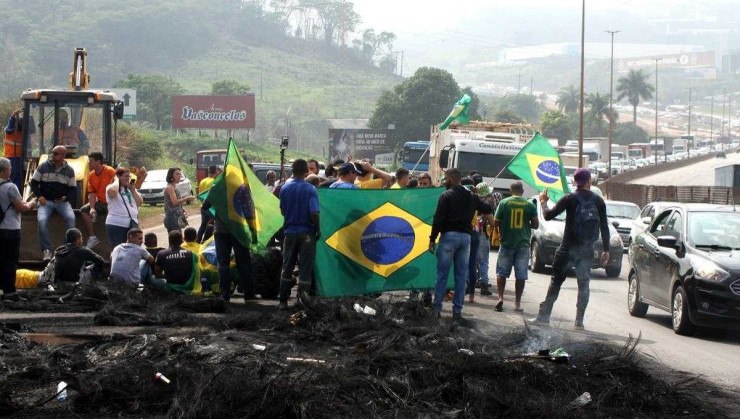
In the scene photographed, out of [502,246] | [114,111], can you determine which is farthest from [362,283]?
[114,111]

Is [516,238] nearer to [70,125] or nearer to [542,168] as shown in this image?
[542,168]

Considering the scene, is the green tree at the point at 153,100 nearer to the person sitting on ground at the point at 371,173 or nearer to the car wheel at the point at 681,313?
the person sitting on ground at the point at 371,173

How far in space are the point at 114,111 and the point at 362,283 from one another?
8.32 metres

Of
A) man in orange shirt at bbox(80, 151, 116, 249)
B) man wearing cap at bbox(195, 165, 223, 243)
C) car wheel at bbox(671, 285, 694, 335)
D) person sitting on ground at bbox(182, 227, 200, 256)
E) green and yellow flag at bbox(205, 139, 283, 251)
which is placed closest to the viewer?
car wheel at bbox(671, 285, 694, 335)

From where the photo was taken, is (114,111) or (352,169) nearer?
(352,169)

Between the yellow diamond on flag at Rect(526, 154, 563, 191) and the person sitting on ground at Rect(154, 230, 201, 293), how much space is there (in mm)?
5680

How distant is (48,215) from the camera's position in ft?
54.4

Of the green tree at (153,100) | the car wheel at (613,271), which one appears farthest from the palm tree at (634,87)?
the car wheel at (613,271)

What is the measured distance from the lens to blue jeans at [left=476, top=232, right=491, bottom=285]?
54.9 feet

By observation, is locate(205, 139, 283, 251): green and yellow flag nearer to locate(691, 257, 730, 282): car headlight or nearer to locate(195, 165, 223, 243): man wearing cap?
locate(195, 165, 223, 243): man wearing cap

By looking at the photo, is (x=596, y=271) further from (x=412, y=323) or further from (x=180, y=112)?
(x=180, y=112)

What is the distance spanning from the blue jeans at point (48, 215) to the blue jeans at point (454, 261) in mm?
6057

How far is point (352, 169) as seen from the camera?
47.1ft

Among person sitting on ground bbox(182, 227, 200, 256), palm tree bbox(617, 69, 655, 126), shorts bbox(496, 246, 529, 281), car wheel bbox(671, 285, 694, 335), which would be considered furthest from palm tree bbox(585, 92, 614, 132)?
person sitting on ground bbox(182, 227, 200, 256)
